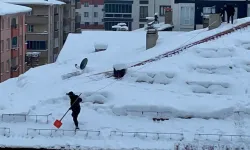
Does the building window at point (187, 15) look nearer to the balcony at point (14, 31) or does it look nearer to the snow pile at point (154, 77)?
the balcony at point (14, 31)

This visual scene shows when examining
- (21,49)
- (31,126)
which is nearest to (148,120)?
(31,126)

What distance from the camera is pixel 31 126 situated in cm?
1825

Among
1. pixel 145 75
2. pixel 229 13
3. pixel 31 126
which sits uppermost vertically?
pixel 229 13

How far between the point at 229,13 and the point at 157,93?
Result: 11342mm

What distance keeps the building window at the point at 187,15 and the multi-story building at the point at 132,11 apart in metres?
27.4

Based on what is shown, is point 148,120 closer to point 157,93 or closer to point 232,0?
point 157,93

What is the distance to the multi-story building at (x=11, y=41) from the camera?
4688cm

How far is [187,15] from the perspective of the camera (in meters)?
40.8

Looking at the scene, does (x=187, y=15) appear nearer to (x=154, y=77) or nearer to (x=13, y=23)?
(x=13, y=23)

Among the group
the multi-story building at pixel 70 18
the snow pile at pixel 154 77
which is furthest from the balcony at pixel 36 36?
the snow pile at pixel 154 77

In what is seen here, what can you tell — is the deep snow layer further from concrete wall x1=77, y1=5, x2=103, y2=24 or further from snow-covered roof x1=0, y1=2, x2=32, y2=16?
concrete wall x1=77, y1=5, x2=103, y2=24

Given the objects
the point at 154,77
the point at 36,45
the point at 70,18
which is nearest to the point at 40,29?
the point at 36,45

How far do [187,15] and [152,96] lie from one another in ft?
71.3

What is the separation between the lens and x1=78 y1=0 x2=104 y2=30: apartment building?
328 ft
